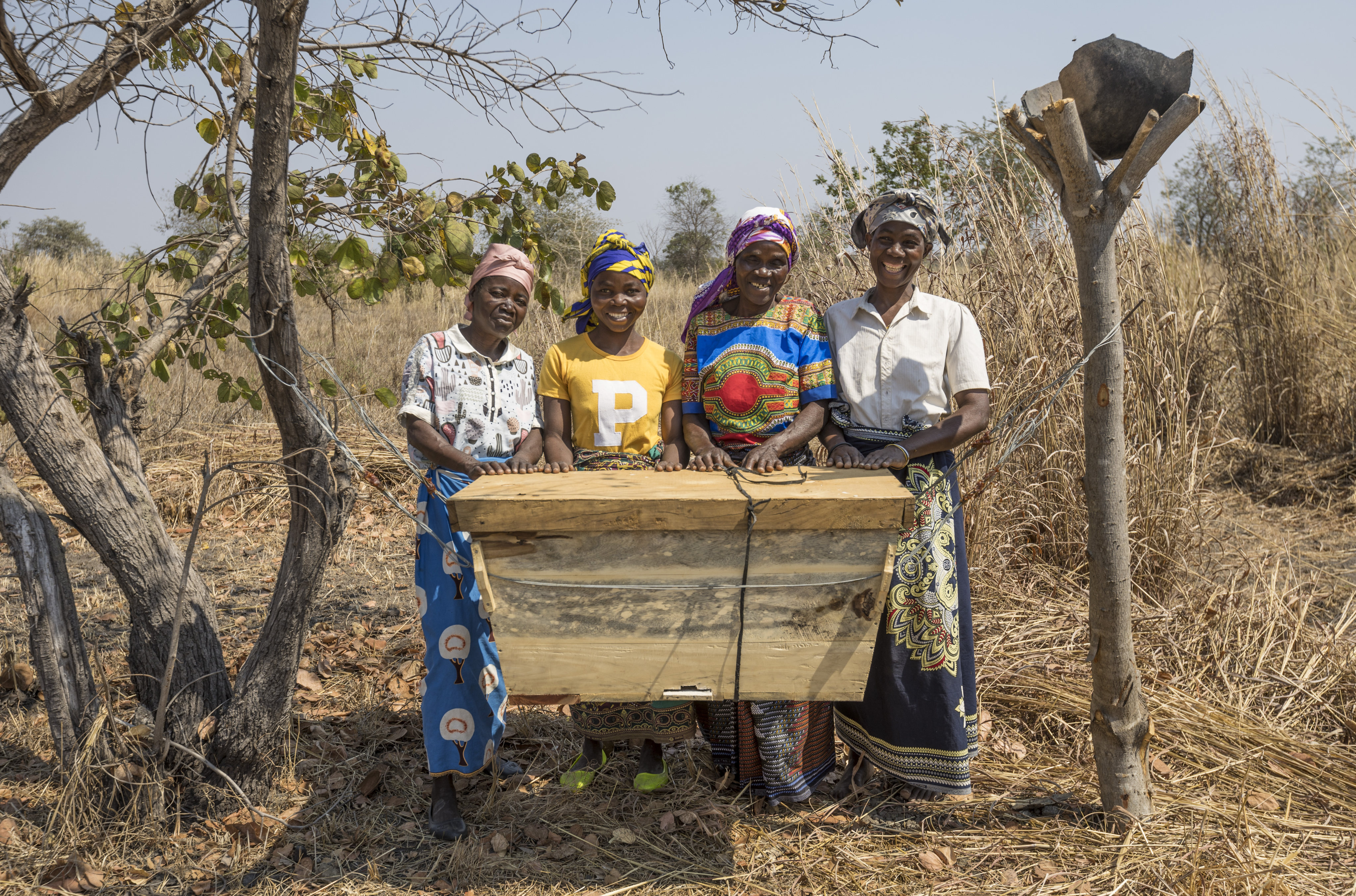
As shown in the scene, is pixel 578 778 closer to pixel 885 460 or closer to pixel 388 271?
pixel 885 460

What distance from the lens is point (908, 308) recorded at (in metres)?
2.67

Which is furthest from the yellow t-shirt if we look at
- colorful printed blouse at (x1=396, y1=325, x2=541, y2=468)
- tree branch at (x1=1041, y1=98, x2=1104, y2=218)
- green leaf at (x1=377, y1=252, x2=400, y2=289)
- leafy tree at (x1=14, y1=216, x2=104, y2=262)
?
leafy tree at (x1=14, y1=216, x2=104, y2=262)

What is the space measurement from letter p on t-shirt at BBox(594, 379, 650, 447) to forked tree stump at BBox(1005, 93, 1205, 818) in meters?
1.29

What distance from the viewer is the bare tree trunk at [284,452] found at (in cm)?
229

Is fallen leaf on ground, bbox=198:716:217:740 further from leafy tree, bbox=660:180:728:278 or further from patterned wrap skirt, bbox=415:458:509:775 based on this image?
leafy tree, bbox=660:180:728:278

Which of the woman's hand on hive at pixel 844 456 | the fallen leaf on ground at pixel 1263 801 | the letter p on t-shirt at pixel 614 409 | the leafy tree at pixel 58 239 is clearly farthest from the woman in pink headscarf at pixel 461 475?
the leafy tree at pixel 58 239

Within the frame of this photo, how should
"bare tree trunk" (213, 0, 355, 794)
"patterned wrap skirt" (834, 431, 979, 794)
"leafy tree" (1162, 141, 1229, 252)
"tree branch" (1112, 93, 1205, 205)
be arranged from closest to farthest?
"tree branch" (1112, 93, 1205, 205) → "bare tree trunk" (213, 0, 355, 794) → "patterned wrap skirt" (834, 431, 979, 794) → "leafy tree" (1162, 141, 1229, 252)

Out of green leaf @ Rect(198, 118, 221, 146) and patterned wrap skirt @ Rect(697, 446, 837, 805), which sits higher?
green leaf @ Rect(198, 118, 221, 146)

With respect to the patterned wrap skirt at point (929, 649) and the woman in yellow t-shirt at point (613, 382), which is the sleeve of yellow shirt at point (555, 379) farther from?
the patterned wrap skirt at point (929, 649)

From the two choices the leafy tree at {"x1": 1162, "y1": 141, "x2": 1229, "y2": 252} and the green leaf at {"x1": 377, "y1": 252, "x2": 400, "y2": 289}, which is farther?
the leafy tree at {"x1": 1162, "y1": 141, "x2": 1229, "y2": 252}

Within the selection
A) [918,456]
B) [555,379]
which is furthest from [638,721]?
[918,456]

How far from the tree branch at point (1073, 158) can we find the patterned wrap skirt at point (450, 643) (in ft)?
6.18

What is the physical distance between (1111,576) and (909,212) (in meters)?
1.21

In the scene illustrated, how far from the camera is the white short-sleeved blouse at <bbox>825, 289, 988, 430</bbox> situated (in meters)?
2.63
